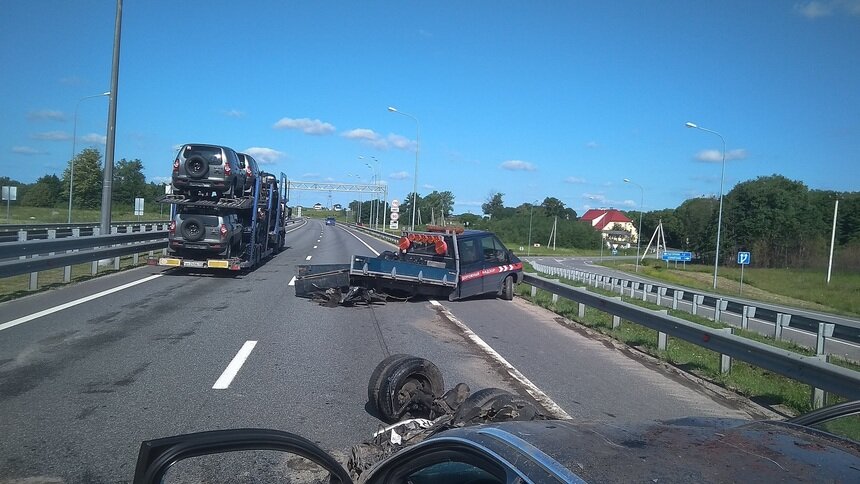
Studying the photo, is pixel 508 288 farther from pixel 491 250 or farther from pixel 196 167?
pixel 196 167

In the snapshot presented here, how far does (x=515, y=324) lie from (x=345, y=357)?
5448 millimetres

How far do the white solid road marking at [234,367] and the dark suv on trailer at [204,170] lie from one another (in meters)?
9.94

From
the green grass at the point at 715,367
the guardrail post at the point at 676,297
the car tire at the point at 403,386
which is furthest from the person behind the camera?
the guardrail post at the point at 676,297

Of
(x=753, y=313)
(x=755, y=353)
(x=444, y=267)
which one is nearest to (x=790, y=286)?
(x=753, y=313)

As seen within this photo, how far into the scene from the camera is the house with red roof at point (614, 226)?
374 ft

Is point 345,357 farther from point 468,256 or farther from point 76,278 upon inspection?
point 76,278

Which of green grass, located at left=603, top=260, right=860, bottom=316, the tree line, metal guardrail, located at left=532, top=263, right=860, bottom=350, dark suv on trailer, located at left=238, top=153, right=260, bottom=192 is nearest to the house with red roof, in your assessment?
green grass, located at left=603, top=260, right=860, bottom=316

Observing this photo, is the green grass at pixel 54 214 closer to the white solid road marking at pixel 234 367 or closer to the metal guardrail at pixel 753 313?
the metal guardrail at pixel 753 313

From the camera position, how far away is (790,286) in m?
39.3

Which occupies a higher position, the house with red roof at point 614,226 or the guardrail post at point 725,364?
the house with red roof at point 614,226

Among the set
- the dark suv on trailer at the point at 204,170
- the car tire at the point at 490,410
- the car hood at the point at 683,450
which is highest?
the dark suv on trailer at the point at 204,170

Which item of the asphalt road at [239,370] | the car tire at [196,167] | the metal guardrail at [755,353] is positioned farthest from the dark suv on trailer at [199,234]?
the metal guardrail at [755,353]

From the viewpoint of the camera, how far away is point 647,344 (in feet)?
40.9

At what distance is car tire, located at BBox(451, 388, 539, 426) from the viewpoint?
4.64 m
